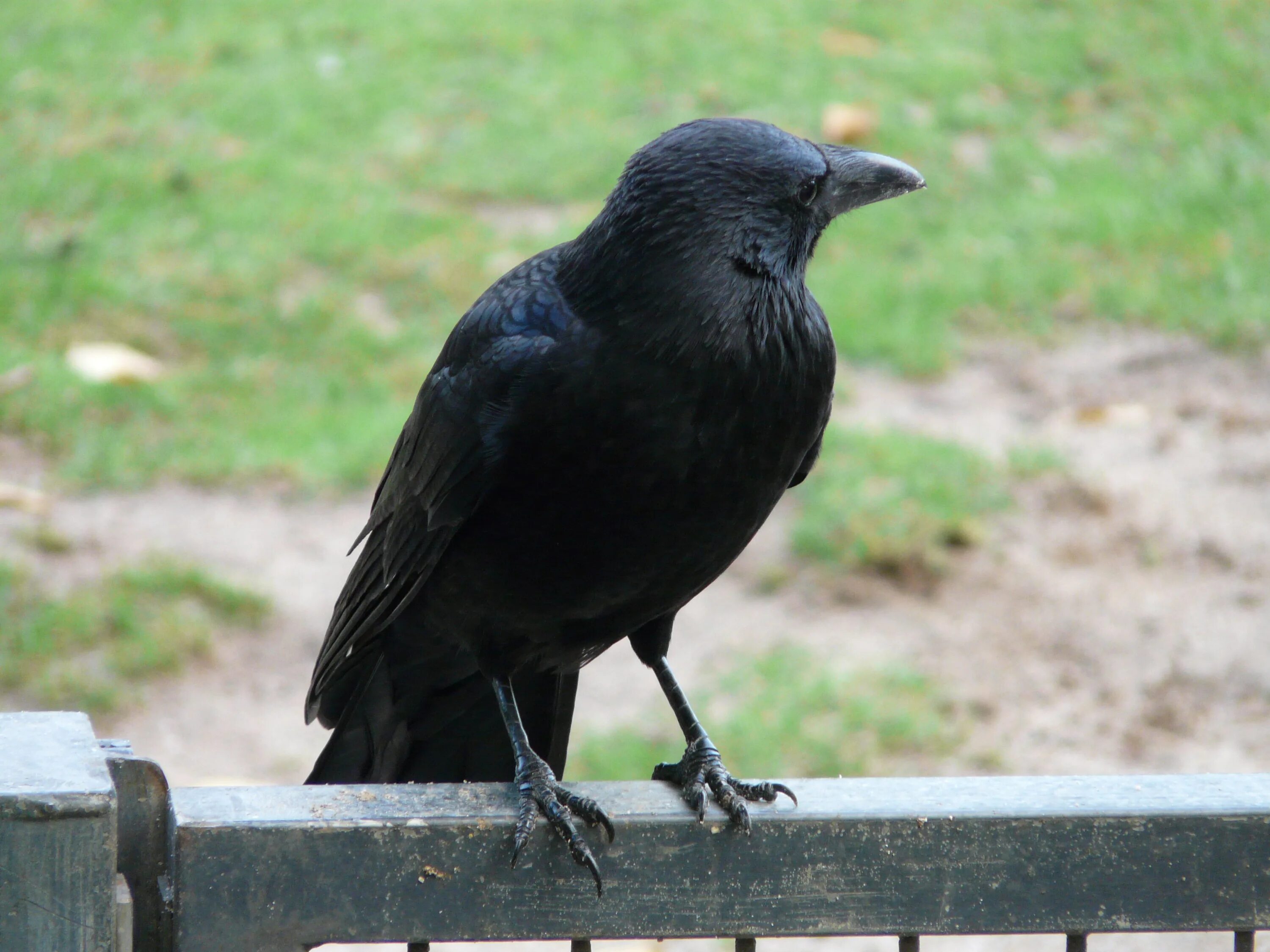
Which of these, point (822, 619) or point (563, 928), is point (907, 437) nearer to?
point (822, 619)

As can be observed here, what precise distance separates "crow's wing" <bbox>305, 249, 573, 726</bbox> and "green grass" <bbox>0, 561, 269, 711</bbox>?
182cm

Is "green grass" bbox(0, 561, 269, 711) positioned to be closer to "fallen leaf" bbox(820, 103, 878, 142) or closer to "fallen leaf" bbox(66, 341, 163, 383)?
"fallen leaf" bbox(66, 341, 163, 383)

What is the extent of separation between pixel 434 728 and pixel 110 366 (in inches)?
140

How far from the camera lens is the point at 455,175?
7.50 metres

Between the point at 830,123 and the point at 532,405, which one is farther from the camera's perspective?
the point at 830,123

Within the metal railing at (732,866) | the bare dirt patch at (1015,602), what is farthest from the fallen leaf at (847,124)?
the metal railing at (732,866)

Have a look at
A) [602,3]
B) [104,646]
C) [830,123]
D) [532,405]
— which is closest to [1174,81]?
[830,123]

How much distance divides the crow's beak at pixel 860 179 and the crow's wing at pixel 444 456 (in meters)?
0.49

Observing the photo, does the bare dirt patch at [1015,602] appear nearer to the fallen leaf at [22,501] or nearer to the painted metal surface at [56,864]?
the fallen leaf at [22,501]

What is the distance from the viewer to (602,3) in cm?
900

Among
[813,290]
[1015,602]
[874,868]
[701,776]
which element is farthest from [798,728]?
[813,290]

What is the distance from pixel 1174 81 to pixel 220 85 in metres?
5.28

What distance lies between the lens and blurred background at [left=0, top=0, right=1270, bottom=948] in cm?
450

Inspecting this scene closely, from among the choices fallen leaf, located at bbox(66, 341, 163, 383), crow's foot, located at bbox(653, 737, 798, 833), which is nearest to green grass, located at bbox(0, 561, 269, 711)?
fallen leaf, located at bbox(66, 341, 163, 383)
